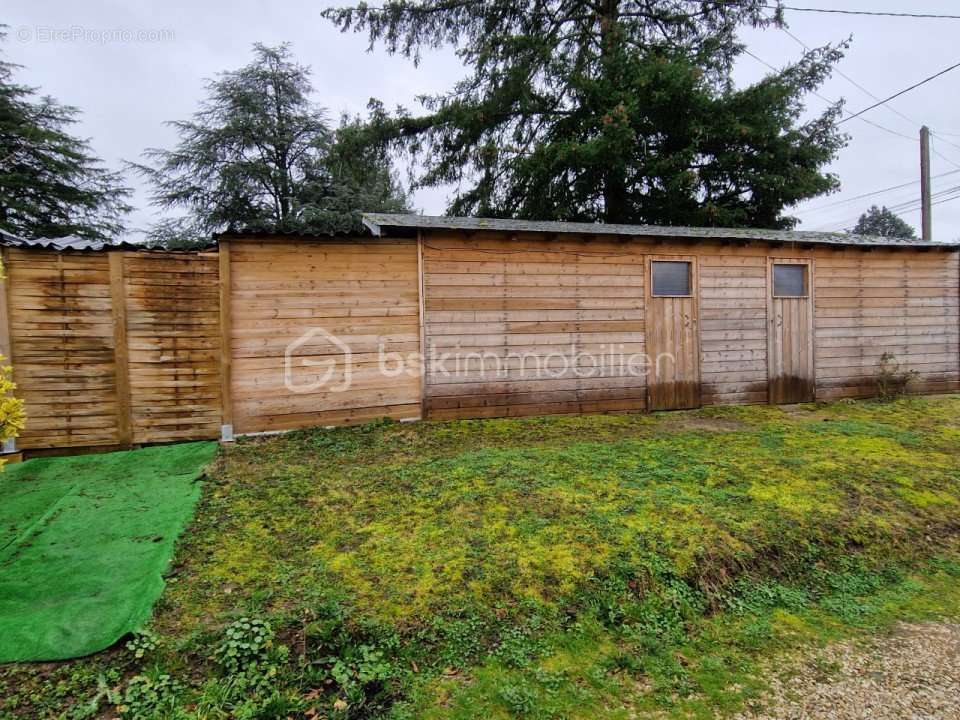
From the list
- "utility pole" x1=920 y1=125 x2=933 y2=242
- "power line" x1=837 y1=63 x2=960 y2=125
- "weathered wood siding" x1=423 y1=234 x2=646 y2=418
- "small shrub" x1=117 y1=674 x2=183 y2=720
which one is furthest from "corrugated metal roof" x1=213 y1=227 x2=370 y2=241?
"utility pole" x1=920 y1=125 x2=933 y2=242

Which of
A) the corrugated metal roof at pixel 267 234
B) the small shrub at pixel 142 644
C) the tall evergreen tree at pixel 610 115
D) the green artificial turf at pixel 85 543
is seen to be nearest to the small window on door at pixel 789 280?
the tall evergreen tree at pixel 610 115

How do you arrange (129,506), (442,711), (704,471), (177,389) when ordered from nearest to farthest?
(442,711)
(129,506)
(704,471)
(177,389)

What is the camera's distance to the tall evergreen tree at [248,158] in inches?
687

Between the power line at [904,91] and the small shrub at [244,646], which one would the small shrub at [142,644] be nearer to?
the small shrub at [244,646]

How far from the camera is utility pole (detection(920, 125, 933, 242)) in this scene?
518 inches

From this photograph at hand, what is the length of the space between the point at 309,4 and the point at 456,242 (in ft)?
31.8

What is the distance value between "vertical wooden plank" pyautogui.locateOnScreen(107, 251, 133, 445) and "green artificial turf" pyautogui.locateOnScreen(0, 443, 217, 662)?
0.31 m

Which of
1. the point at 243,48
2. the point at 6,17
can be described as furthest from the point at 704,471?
the point at 6,17

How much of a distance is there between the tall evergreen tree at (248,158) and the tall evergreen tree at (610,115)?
5.38 m

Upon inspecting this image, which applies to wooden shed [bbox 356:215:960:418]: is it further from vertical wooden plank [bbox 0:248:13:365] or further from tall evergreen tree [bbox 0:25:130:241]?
tall evergreen tree [bbox 0:25:130:241]

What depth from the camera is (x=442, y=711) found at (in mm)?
1851

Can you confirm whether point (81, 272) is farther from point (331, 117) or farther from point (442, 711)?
point (331, 117)

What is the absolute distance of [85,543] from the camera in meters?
3.04

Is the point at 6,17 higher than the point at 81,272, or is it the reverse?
the point at 6,17
